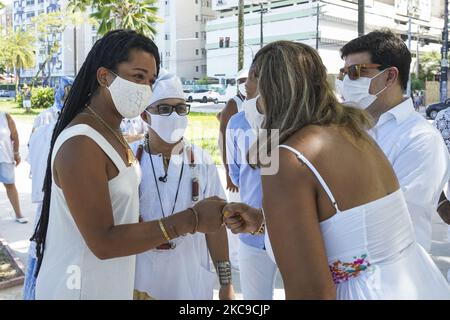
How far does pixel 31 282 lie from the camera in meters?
2.23

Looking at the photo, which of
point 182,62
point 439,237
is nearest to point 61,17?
point 182,62

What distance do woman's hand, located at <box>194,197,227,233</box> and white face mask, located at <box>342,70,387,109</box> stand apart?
4.70ft

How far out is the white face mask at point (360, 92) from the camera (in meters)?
3.07

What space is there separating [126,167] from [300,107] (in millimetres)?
697

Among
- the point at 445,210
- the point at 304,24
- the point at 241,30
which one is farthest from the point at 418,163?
the point at 304,24

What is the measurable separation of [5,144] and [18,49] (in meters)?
44.4

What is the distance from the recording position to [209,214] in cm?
191

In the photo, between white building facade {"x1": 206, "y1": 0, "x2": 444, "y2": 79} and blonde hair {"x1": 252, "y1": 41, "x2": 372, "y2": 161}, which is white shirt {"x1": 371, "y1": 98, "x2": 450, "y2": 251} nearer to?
blonde hair {"x1": 252, "y1": 41, "x2": 372, "y2": 161}

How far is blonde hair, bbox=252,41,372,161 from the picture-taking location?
5.41 ft

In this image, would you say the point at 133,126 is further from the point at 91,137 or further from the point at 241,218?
the point at 91,137

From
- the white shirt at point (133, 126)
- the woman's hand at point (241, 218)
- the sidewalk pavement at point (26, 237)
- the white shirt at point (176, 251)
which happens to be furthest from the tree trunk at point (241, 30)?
the woman's hand at point (241, 218)

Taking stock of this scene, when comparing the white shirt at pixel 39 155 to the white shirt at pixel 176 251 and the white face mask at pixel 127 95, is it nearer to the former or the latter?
the white shirt at pixel 176 251

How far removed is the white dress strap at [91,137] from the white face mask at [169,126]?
2.97 feet

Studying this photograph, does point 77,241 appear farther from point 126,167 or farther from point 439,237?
point 439,237
